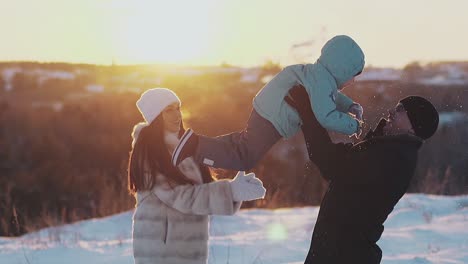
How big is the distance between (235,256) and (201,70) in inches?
2154

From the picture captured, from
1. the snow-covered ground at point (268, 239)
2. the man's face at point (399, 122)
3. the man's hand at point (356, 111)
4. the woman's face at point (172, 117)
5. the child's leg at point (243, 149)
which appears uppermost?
the man's face at point (399, 122)

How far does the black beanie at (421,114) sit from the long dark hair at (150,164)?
1.32 meters

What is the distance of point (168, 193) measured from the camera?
3912mm

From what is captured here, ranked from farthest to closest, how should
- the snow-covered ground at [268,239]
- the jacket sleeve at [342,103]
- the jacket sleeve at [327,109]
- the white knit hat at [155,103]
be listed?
1. the snow-covered ground at [268,239]
2. the jacket sleeve at [342,103]
3. the white knit hat at [155,103]
4. the jacket sleeve at [327,109]

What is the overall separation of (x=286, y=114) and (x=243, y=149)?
0.34m

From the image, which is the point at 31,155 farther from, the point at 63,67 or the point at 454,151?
the point at 63,67

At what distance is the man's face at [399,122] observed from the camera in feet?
10.9

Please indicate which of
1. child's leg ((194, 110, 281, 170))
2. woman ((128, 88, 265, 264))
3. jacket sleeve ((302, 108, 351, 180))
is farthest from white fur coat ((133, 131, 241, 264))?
jacket sleeve ((302, 108, 351, 180))

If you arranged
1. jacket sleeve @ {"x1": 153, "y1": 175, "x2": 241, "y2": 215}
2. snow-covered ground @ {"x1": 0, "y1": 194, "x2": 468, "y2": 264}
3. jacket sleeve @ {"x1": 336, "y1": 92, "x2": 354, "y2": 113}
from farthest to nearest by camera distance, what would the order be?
snow-covered ground @ {"x1": 0, "y1": 194, "x2": 468, "y2": 264} < jacket sleeve @ {"x1": 336, "y1": 92, "x2": 354, "y2": 113} < jacket sleeve @ {"x1": 153, "y1": 175, "x2": 241, "y2": 215}

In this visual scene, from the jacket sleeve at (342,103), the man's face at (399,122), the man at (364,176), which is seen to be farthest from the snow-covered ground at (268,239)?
the man's face at (399,122)

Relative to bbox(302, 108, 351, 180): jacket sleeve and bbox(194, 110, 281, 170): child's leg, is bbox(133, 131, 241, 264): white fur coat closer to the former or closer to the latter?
bbox(194, 110, 281, 170): child's leg

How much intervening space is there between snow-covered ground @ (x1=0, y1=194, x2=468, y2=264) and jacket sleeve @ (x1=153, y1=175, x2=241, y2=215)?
3207 millimetres

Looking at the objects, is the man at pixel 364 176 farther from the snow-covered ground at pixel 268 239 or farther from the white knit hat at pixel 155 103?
the snow-covered ground at pixel 268 239

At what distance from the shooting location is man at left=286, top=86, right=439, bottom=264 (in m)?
3.28
